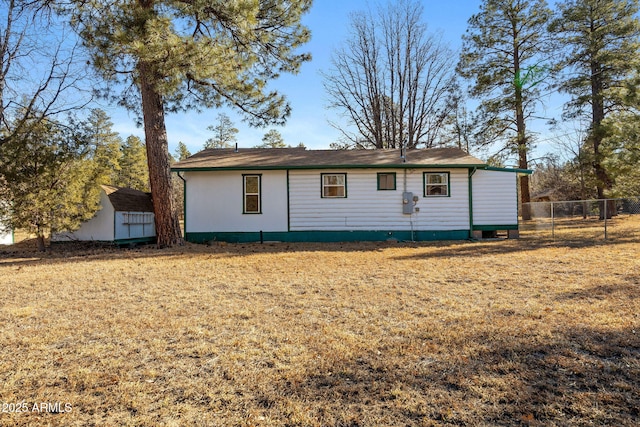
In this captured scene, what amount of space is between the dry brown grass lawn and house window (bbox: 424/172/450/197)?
5.94m

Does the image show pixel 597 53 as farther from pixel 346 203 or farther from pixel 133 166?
pixel 133 166

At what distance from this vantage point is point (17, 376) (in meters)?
2.55

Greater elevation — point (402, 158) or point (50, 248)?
point (402, 158)

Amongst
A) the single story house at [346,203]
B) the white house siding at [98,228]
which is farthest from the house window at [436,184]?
the white house siding at [98,228]

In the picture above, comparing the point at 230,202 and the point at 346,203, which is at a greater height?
the point at 230,202

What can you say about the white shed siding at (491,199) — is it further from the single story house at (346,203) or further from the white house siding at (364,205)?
the white house siding at (364,205)

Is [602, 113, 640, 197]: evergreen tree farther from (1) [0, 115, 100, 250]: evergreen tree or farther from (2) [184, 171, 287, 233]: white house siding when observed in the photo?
(1) [0, 115, 100, 250]: evergreen tree

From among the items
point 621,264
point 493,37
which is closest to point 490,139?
point 493,37

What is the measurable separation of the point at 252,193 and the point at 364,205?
3.93 meters

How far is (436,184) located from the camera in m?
12.0

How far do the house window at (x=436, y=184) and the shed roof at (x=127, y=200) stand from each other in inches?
406

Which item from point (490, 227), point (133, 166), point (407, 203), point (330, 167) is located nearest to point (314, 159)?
point (330, 167)

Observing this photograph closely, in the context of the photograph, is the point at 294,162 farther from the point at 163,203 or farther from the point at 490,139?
the point at 490,139

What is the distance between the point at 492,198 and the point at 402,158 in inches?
135
